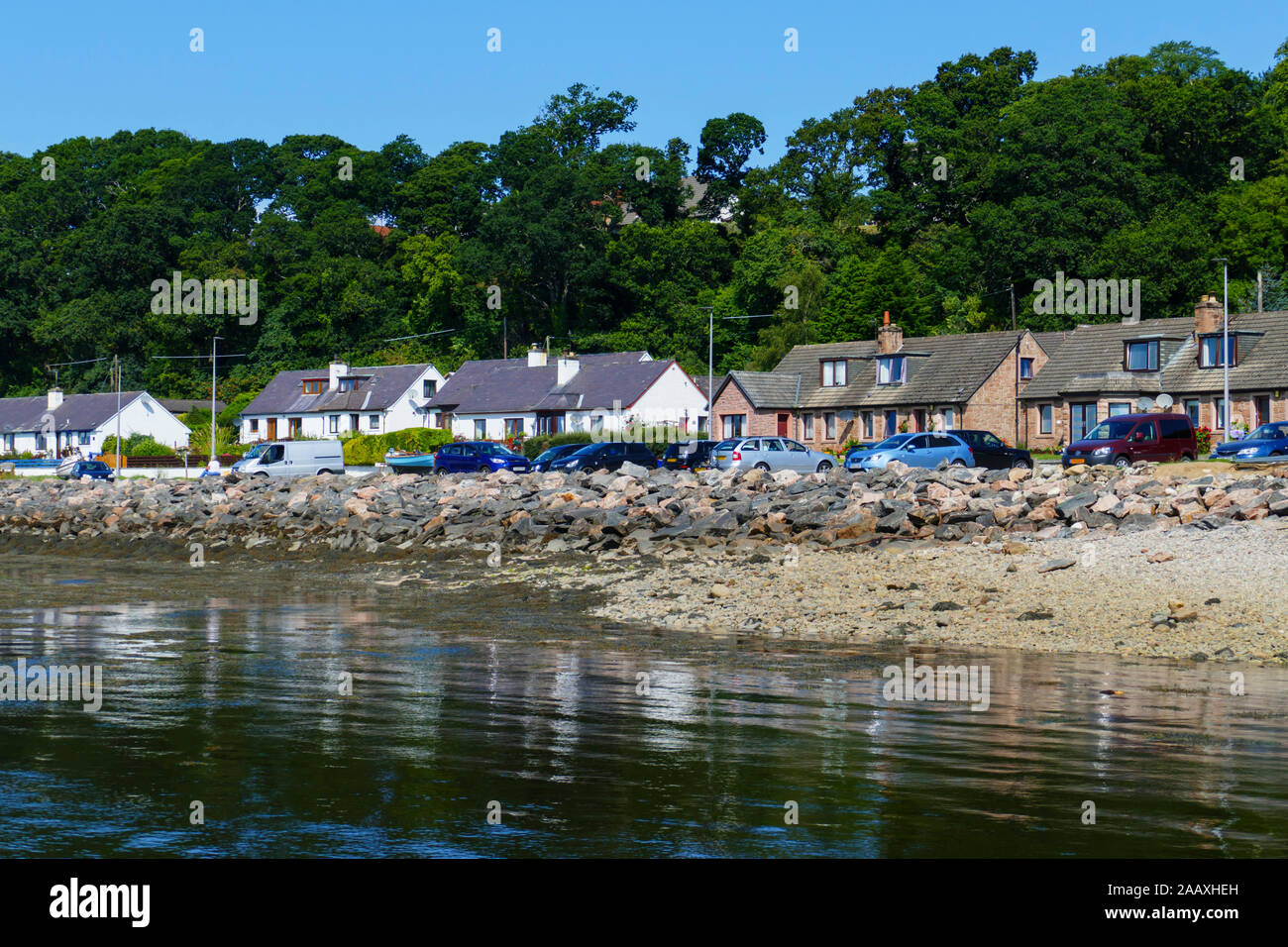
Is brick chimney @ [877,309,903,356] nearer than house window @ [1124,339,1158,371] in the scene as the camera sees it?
No

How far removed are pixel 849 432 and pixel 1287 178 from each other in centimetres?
3753

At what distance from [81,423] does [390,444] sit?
46211mm

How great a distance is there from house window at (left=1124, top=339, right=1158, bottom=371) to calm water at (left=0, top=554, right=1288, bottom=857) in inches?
2337

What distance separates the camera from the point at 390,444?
77.1 meters

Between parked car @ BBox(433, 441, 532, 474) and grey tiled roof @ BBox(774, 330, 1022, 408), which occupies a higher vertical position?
grey tiled roof @ BBox(774, 330, 1022, 408)

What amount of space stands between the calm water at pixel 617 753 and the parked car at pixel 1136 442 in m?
27.4

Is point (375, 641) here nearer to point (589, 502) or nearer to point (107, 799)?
point (107, 799)

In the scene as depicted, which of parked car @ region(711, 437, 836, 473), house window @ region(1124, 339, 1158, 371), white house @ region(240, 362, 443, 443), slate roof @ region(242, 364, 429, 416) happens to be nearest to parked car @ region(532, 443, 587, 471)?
parked car @ region(711, 437, 836, 473)

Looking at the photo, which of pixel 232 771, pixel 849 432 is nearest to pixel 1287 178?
pixel 849 432

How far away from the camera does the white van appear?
54.3 meters

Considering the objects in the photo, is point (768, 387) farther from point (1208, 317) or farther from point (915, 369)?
point (1208, 317)

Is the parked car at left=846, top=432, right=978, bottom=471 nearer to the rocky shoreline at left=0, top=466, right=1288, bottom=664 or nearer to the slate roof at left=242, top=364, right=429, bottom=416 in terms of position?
the rocky shoreline at left=0, top=466, right=1288, bottom=664

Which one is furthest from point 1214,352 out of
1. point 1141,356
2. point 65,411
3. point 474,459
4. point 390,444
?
point 65,411

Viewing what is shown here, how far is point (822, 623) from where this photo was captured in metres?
18.3
